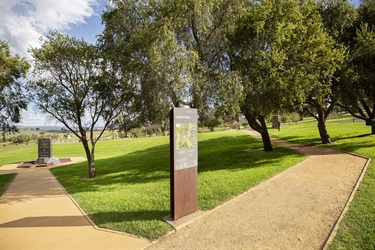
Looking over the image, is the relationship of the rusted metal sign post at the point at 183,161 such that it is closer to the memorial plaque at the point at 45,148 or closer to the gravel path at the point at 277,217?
the gravel path at the point at 277,217

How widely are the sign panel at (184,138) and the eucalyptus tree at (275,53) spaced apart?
200 inches

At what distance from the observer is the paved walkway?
555 centimetres

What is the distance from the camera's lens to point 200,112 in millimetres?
12188

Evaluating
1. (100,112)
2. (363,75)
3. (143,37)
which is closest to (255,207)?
(143,37)

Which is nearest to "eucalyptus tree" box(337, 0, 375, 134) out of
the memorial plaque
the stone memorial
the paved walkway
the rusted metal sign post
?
the paved walkway

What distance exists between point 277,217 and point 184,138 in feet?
11.6

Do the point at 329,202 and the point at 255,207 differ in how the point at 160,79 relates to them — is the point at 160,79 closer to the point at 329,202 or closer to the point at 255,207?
the point at 255,207

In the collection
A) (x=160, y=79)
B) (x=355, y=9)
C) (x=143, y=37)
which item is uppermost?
(x=355, y=9)

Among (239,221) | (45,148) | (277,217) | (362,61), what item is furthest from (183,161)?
(45,148)

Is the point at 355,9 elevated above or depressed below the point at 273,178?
above

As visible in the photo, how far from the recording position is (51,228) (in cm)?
679

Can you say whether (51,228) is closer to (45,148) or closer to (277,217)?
(277,217)

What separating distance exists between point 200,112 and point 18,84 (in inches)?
536

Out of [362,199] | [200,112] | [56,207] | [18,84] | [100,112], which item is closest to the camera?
[362,199]
